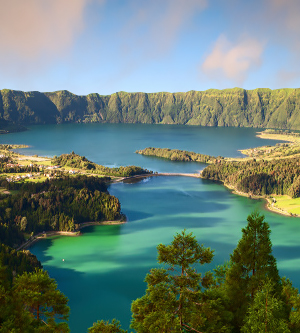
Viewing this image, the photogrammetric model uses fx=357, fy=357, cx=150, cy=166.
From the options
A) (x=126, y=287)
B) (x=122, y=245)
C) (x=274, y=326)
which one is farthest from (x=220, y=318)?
(x=122, y=245)

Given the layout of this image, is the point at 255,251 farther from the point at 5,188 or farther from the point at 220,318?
the point at 5,188

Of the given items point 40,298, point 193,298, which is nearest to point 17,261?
point 40,298

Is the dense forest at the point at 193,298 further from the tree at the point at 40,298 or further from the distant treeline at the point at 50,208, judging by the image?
the distant treeline at the point at 50,208

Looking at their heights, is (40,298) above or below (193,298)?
below

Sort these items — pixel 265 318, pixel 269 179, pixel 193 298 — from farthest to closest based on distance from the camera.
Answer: pixel 269 179 → pixel 193 298 → pixel 265 318

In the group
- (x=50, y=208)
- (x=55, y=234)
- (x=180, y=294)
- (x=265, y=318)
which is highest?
(x=180, y=294)

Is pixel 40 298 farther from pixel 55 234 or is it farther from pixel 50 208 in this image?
pixel 50 208
